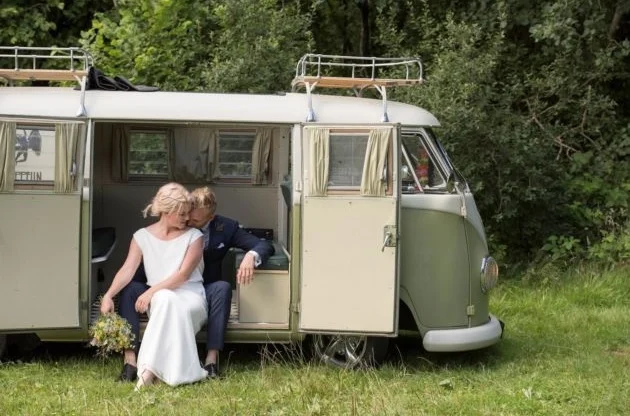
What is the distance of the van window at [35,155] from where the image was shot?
7012 millimetres

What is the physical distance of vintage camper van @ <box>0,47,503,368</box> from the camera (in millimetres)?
7016

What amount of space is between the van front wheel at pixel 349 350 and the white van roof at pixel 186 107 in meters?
1.60

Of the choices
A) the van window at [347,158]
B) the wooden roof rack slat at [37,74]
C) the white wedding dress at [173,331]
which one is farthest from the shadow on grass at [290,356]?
the wooden roof rack slat at [37,74]

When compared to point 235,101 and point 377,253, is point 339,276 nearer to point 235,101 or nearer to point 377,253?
point 377,253

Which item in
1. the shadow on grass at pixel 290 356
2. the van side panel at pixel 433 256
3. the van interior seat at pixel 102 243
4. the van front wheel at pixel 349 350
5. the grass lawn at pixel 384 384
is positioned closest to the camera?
the grass lawn at pixel 384 384

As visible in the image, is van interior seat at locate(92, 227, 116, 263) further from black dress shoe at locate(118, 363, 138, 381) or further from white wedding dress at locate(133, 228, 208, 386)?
black dress shoe at locate(118, 363, 138, 381)

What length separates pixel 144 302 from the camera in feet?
23.4

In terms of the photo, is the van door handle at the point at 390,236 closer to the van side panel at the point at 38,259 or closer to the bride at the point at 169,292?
the bride at the point at 169,292

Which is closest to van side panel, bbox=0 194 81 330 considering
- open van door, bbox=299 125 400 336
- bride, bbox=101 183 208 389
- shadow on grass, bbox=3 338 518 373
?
bride, bbox=101 183 208 389

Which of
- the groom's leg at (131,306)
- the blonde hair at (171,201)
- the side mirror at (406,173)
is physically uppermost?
the side mirror at (406,173)

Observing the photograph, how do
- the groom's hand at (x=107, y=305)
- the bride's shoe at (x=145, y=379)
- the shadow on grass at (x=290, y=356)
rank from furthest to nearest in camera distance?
the shadow on grass at (x=290, y=356), the groom's hand at (x=107, y=305), the bride's shoe at (x=145, y=379)

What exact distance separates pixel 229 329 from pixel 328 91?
512 cm

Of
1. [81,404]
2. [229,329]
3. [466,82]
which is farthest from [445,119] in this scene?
[81,404]

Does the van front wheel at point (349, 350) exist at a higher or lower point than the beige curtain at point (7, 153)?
lower
